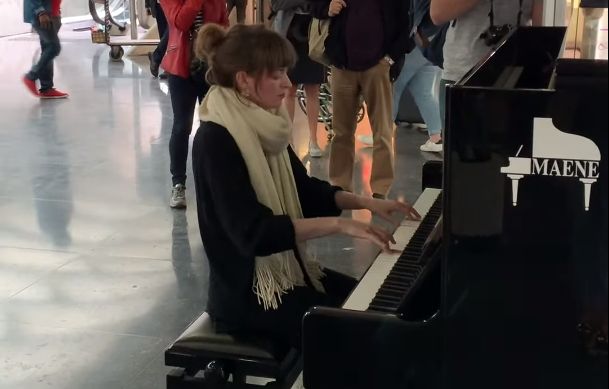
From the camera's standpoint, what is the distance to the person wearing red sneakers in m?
8.25

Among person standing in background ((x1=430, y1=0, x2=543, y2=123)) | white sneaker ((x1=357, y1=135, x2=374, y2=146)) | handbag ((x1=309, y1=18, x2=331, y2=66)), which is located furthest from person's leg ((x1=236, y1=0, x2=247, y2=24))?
person standing in background ((x1=430, y1=0, x2=543, y2=123))

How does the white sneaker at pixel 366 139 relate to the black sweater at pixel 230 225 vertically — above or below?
below

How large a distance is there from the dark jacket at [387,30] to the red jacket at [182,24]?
54 cm

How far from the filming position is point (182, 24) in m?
4.46

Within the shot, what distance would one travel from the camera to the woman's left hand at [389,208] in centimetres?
231

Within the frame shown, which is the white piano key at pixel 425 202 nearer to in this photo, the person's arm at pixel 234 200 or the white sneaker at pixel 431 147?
the person's arm at pixel 234 200

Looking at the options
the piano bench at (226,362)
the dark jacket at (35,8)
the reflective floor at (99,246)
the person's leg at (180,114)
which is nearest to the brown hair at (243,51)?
the piano bench at (226,362)

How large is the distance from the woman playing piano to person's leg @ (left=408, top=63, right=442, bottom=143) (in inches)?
150

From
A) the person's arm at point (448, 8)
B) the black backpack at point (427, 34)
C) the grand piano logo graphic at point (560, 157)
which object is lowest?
the grand piano logo graphic at point (560, 157)

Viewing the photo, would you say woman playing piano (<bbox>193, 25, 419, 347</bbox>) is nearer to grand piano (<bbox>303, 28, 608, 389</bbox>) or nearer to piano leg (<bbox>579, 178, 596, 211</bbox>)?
grand piano (<bbox>303, 28, 608, 389</bbox>)

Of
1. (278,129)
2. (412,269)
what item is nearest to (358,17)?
(278,129)

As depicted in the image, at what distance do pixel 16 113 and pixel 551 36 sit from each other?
20.3 feet

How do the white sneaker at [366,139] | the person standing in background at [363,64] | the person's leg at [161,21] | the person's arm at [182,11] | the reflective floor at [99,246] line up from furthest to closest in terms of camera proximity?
the white sneaker at [366,139]
the person's leg at [161,21]
the person standing in background at [363,64]
the person's arm at [182,11]
the reflective floor at [99,246]

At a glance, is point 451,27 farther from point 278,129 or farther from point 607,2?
point 607,2
